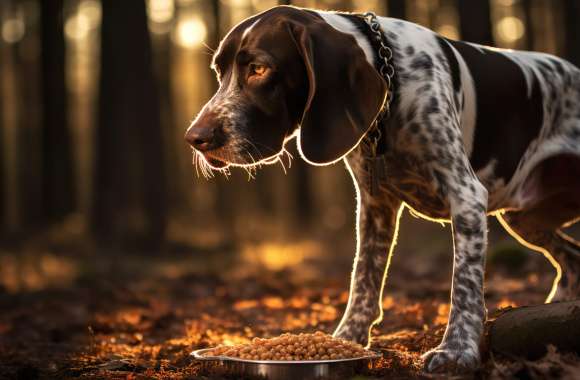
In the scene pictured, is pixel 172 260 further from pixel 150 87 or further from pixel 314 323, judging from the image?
pixel 314 323

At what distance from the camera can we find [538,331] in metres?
3.99

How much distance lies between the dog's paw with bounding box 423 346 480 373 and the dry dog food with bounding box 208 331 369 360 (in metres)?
0.35

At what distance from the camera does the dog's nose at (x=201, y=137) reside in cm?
424

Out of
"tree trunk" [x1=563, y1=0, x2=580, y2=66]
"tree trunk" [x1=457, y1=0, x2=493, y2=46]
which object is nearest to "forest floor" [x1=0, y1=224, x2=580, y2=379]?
"tree trunk" [x1=457, y1=0, x2=493, y2=46]

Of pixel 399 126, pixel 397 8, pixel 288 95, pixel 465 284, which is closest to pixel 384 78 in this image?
pixel 399 126

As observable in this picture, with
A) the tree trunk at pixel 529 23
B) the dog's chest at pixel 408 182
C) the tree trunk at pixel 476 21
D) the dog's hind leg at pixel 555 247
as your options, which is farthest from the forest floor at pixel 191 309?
the tree trunk at pixel 529 23

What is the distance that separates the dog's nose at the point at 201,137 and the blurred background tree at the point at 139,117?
153cm

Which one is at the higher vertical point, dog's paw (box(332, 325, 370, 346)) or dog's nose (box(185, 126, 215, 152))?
dog's nose (box(185, 126, 215, 152))

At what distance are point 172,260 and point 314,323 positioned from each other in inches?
287

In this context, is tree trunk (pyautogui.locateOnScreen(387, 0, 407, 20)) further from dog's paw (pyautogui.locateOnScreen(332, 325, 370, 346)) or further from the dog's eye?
the dog's eye

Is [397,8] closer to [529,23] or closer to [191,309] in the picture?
[529,23]

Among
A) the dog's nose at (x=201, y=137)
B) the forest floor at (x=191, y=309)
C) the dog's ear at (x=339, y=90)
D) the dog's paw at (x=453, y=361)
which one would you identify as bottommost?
the forest floor at (x=191, y=309)

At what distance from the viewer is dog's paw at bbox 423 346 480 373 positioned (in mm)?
4008

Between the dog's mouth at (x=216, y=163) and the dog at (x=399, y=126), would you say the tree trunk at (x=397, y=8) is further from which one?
the dog's mouth at (x=216, y=163)
